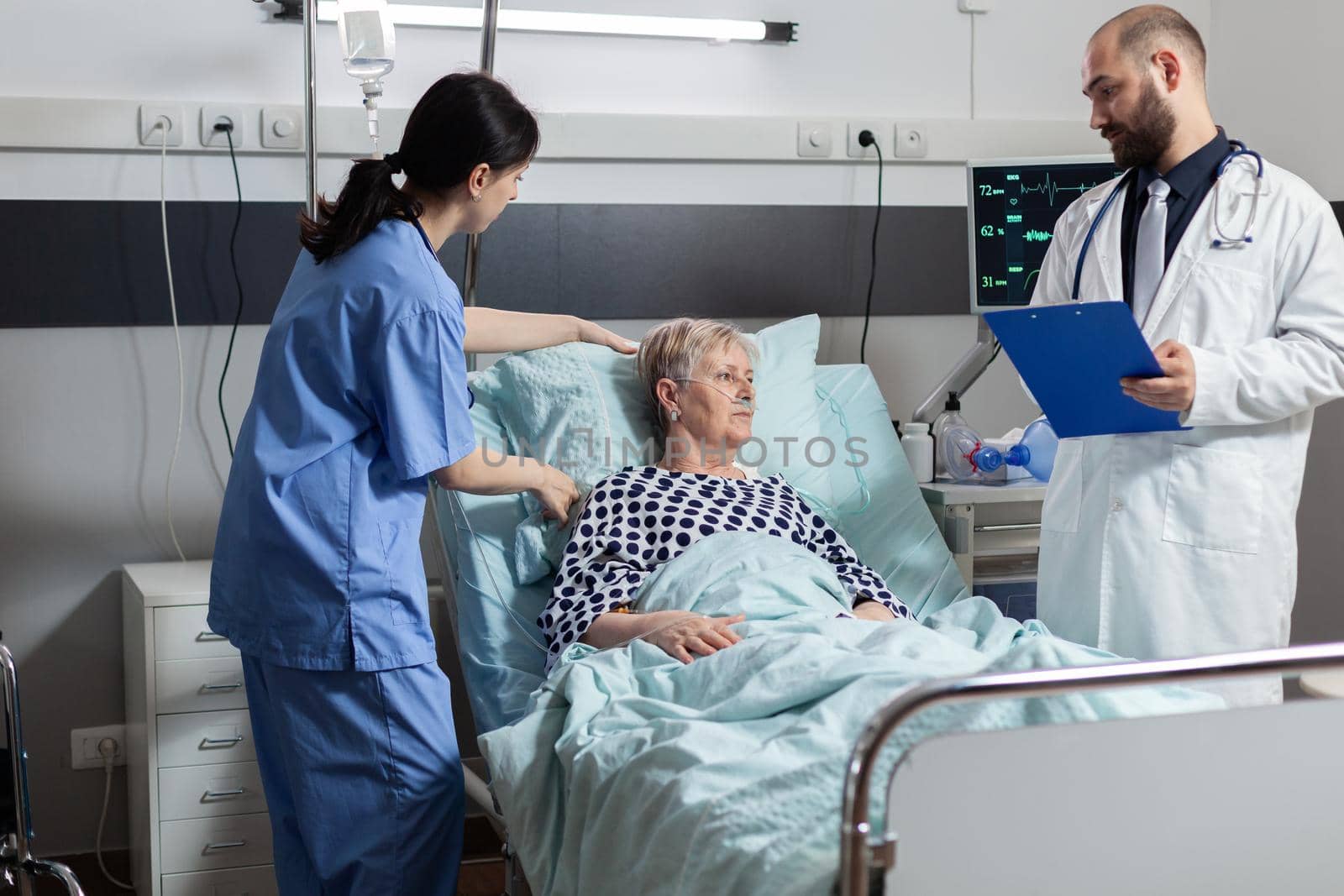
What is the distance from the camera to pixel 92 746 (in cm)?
267

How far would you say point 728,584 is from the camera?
1.96 metres

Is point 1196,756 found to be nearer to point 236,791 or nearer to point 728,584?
point 728,584

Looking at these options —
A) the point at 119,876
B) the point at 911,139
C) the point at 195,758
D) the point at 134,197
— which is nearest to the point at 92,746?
the point at 119,876

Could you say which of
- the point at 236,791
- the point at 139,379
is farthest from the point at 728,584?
the point at 139,379

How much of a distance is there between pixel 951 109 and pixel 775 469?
4.00ft

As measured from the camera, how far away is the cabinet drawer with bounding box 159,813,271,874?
91.7 inches

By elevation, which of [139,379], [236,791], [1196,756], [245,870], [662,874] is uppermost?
[139,379]

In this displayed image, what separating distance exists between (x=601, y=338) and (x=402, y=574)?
2.71 ft

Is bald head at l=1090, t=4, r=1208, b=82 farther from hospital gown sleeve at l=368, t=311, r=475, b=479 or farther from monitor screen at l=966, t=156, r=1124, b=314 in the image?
hospital gown sleeve at l=368, t=311, r=475, b=479

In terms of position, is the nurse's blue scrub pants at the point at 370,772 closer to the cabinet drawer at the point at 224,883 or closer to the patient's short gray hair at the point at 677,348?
the cabinet drawer at the point at 224,883

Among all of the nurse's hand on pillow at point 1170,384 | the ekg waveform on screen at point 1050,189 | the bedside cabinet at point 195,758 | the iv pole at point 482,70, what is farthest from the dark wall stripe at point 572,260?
the nurse's hand on pillow at point 1170,384

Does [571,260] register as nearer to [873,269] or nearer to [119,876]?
[873,269]

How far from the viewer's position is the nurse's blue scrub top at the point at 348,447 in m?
1.62

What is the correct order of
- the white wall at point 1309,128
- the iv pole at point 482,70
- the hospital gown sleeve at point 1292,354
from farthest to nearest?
the white wall at point 1309,128, the iv pole at point 482,70, the hospital gown sleeve at point 1292,354
